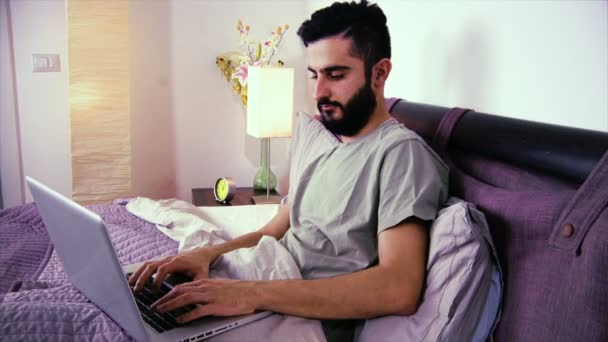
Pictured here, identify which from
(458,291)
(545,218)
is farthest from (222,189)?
(545,218)

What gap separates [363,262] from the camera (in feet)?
3.33

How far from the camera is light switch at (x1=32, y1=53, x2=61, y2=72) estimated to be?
2.72 metres

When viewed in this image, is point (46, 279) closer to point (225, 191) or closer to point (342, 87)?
point (342, 87)

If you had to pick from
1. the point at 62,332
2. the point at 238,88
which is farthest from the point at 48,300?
the point at 238,88

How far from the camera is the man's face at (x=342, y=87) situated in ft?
3.95

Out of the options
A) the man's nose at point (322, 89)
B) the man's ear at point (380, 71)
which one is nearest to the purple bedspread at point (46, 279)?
the man's nose at point (322, 89)

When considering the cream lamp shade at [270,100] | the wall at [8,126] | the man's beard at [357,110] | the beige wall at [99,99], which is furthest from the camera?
the wall at [8,126]

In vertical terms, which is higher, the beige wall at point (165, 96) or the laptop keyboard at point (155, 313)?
the beige wall at point (165, 96)

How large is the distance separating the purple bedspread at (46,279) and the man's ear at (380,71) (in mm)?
735

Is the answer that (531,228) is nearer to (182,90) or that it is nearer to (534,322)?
(534,322)

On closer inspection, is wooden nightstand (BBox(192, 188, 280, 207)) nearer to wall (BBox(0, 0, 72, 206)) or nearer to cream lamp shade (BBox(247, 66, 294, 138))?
cream lamp shade (BBox(247, 66, 294, 138))

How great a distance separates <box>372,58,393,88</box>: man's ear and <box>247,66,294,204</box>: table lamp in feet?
3.49

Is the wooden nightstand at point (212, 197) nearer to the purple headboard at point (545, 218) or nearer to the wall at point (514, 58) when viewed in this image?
the wall at point (514, 58)

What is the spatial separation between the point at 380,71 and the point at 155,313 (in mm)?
790
